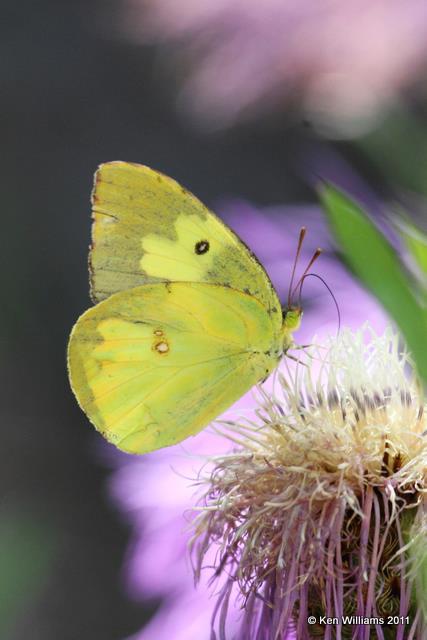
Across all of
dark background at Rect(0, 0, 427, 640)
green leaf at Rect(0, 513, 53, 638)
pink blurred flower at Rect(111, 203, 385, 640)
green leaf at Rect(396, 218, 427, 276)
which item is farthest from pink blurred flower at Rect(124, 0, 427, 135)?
dark background at Rect(0, 0, 427, 640)

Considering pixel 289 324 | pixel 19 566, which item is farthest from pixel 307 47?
pixel 19 566

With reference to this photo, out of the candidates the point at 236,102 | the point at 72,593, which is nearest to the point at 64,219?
the point at 72,593

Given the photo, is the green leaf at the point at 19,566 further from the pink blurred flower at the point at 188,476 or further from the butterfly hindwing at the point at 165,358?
the butterfly hindwing at the point at 165,358

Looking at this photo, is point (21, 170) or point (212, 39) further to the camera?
point (21, 170)

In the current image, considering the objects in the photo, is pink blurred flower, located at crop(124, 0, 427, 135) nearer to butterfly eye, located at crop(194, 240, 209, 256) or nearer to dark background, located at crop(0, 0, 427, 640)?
butterfly eye, located at crop(194, 240, 209, 256)

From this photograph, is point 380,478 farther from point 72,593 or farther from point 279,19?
point 72,593

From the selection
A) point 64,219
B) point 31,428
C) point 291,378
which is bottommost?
point 291,378
